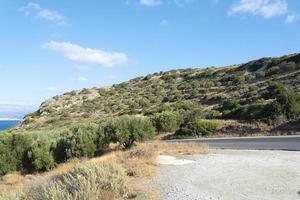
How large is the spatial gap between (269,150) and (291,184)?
8.47m

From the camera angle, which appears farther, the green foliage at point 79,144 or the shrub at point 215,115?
the shrub at point 215,115

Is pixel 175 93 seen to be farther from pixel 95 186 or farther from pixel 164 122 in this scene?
pixel 95 186

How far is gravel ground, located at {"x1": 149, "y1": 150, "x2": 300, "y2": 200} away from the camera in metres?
11.1

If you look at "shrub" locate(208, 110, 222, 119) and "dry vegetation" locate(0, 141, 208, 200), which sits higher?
"shrub" locate(208, 110, 222, 119)

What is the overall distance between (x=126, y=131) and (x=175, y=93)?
4162 centimetres

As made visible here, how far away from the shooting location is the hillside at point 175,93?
51.5 meters

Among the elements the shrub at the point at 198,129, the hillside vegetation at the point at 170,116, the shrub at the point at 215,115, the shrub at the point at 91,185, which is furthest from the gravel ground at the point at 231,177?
the shrub at the point at 215,115

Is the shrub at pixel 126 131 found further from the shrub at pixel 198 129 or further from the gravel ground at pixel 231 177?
the gravel ground at pixel 231 177

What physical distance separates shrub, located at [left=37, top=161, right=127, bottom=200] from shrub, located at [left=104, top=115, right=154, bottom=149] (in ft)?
44.6

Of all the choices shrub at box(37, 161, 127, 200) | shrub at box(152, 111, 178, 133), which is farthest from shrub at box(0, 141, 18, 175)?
shrub at box(152, 111, 178, 133)

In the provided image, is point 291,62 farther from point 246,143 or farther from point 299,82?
point 246,143

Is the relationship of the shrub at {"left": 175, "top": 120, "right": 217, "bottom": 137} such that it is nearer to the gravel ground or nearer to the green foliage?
the green foliage

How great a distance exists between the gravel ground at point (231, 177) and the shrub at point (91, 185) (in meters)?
1.16

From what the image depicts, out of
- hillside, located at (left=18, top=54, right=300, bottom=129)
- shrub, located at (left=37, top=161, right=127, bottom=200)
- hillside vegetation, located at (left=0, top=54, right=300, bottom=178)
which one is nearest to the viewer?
shrub, located at (left=37, top=161, right=127, bottom=200)
